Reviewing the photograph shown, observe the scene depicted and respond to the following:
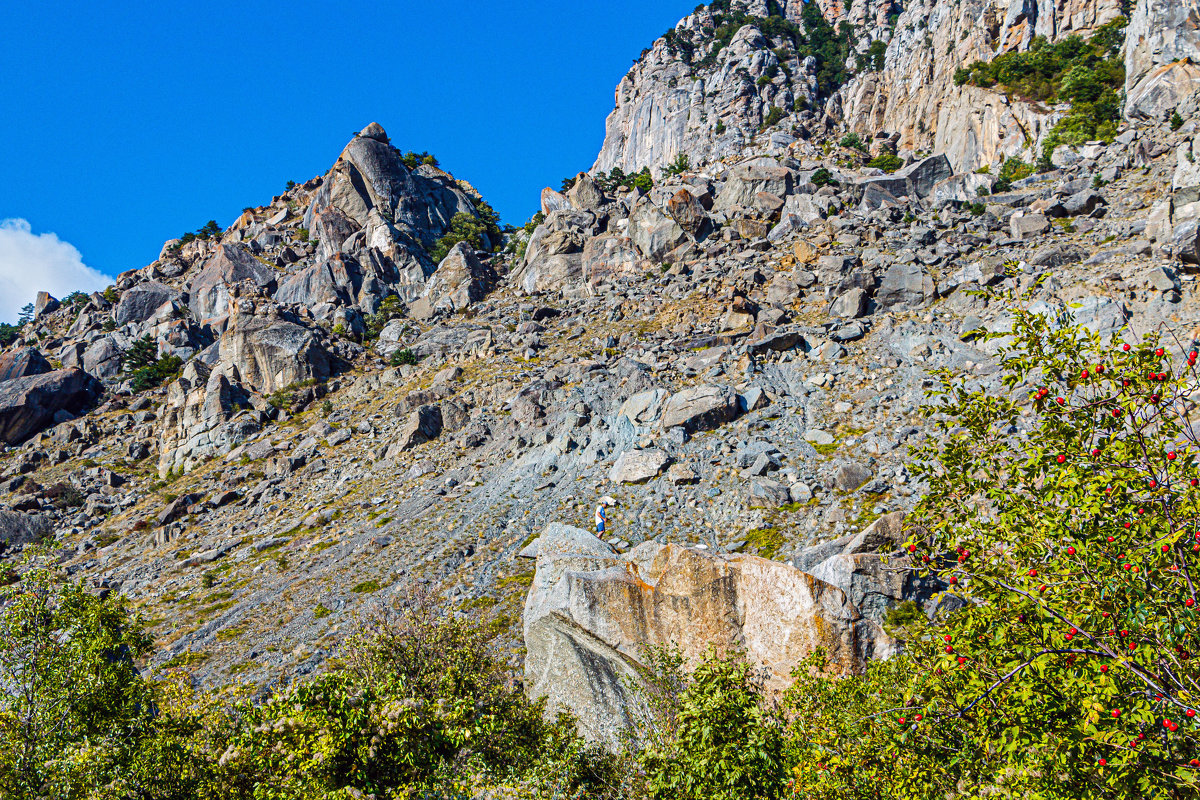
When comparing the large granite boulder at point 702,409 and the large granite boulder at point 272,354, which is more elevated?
the large granite boulder at point 272,354

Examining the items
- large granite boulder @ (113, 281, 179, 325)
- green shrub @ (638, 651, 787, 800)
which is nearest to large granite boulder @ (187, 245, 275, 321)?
large granite boulder @ (113, 281, 179, 325)

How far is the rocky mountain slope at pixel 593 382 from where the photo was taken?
28.2 m

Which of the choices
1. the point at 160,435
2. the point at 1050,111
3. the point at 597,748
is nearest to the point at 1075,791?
the point at 597,748

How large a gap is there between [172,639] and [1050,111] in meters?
117

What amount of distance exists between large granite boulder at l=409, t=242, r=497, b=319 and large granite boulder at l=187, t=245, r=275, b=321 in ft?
102

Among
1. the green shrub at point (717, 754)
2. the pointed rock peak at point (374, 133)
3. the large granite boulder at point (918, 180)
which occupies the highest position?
the pointed rock peak at point (374, 133)

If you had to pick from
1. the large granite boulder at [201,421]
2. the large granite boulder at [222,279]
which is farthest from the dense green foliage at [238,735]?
the large granite boulder at [222,279]

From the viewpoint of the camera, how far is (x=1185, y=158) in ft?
183

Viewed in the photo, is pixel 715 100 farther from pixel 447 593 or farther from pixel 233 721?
pixel 233 721

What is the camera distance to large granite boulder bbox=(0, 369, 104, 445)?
260 ft

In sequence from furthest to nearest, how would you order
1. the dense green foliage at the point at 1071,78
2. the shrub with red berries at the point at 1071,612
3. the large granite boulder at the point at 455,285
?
the large granite boulder at the point at 455,285 → the dense green foliage at the point at 1071,78 → the shrub with red berries at the point at 1071,612

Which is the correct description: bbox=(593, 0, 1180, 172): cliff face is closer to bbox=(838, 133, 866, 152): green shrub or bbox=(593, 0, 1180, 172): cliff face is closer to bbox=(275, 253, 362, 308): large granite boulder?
bbox=(838, 133, 866, 152): green shrub

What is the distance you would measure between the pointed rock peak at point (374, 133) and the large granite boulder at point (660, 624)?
130 metres

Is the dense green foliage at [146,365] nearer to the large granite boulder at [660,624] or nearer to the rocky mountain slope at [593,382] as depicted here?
the rocky mountain slope at [593,382]
